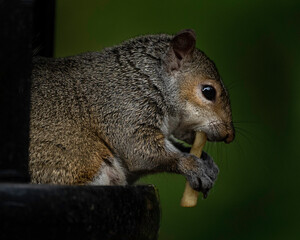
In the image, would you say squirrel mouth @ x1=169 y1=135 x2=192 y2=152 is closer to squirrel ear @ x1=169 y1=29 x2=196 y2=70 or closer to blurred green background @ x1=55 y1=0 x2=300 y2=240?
squirrel ear @ x1=169 y1=29 x2=196 y2=70

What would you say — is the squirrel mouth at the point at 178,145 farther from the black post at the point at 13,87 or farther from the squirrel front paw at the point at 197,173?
the black post at the point at 13,87

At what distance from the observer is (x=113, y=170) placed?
1342 mm

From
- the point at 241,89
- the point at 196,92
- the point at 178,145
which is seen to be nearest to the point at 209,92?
the point at 196,92

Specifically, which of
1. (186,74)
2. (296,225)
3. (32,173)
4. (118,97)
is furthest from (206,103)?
(296,225)

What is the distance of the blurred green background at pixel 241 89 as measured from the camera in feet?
7.14

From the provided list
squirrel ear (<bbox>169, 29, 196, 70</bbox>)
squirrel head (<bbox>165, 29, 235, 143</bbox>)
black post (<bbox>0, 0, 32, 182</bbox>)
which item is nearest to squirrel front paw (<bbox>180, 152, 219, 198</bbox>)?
squirrel head (<bbox>165, 29, 235, 143</bbox>)

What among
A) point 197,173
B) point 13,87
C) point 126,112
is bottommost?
point 197,173

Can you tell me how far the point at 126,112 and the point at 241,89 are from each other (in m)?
0.92

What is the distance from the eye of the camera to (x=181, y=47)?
4.78 feet

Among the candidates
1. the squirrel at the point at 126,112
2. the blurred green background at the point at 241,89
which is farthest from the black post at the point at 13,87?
the blurred green background at the point at 241,89

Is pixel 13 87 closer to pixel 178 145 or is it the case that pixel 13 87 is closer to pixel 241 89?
pixel 178 145

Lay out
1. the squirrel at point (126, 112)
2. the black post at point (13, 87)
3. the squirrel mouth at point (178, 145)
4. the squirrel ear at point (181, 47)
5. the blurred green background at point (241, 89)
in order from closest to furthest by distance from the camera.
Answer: the black post at point (13, 87) < the squirrel at point (126, 112) < the squirrel ear at point (181, 47) < the squirrel mouth at point (178, 145) < the blurred green background at point (241, 89)

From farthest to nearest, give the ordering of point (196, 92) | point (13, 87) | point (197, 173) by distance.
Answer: point (196, 92), point (197, 173), point (13, 87)

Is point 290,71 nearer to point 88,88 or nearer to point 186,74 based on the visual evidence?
point 186,74
